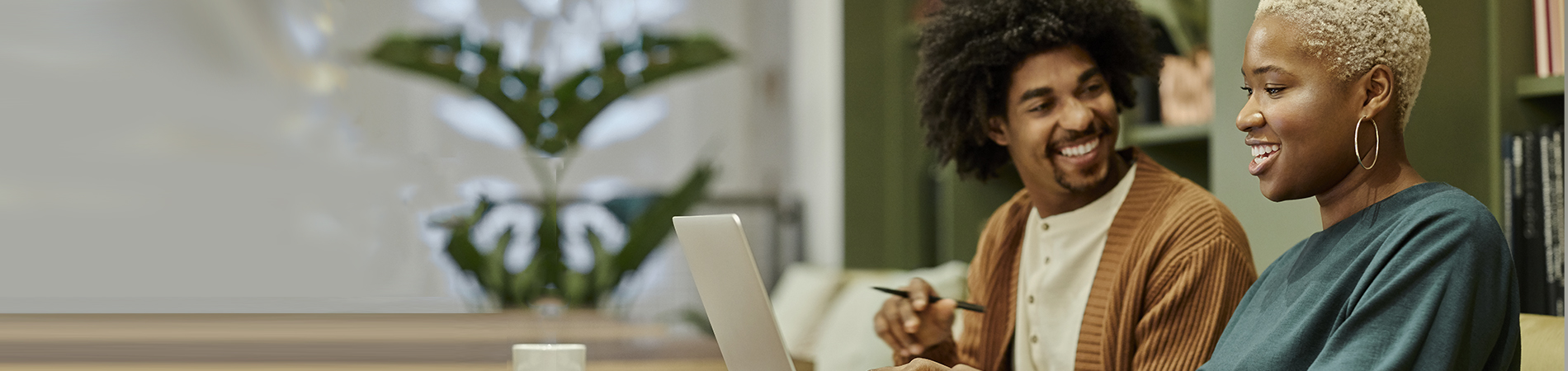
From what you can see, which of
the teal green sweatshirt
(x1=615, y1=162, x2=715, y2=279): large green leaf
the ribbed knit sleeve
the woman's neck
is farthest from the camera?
(x1=615, y1=162, x2=715, y2=279): large green leaf

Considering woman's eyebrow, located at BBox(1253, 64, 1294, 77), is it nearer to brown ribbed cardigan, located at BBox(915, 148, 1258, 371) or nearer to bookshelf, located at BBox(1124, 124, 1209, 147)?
brown ribbed cardigan, located at BBox(915, 148, 1258, 371)

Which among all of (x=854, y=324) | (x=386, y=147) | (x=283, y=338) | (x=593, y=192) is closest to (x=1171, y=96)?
(x=854, y=324)

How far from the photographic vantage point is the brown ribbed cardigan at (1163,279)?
101 cm

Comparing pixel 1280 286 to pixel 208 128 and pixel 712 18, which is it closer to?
pixel 208 128

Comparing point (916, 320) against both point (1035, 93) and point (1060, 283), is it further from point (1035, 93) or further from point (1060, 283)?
point (1035, 93)

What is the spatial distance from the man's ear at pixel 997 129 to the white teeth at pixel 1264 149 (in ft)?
1.37

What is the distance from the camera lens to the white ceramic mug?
0.86 m

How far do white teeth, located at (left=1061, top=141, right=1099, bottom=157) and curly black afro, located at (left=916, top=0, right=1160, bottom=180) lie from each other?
0.39 ft

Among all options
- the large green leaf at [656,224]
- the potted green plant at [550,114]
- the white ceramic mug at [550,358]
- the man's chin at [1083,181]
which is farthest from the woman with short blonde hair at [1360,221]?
the large green leaf at [656,224]

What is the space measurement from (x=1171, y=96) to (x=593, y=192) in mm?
2130

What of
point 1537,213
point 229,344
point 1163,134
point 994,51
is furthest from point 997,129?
point 229,344

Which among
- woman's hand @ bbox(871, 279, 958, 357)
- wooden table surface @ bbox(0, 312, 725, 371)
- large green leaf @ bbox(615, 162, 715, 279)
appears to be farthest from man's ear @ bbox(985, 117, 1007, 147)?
large green leaf @ bbox(615, 162, 715, 279)

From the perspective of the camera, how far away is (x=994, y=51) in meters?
1.22

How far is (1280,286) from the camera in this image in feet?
2.78
